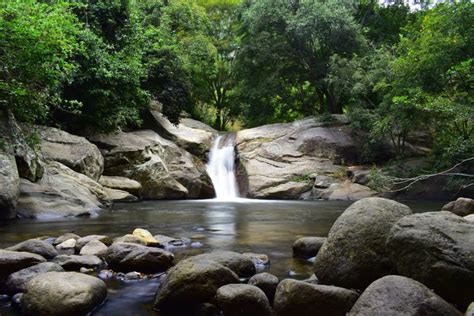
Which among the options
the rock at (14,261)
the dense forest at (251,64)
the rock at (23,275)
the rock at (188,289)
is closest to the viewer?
the rock at (188,289)

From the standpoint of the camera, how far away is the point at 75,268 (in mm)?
5902

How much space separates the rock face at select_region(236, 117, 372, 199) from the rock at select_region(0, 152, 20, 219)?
39.7ft

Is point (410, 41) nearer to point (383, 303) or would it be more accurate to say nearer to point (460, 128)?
point (460, 128)

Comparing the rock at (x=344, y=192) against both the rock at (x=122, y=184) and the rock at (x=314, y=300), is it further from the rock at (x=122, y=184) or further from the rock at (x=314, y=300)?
the rock at (x=314, y=300)

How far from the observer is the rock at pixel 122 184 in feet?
56.6

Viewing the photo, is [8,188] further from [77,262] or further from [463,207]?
[463,207]

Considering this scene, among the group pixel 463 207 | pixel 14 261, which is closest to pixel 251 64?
pixel 463 207

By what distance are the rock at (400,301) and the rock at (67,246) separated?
5046mm

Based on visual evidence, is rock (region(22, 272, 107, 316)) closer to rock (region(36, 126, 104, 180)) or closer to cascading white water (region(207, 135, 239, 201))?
rock (region(36, 126, 104, 180))

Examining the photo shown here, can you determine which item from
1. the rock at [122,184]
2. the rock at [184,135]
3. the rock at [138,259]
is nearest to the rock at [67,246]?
the rock at [138,259]

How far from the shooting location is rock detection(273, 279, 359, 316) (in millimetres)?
4215

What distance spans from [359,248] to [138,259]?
9.77 feet

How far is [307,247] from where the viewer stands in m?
6.88

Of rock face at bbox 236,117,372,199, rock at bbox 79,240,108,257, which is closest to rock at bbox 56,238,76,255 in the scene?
rock at bbox 79,240,108,257
